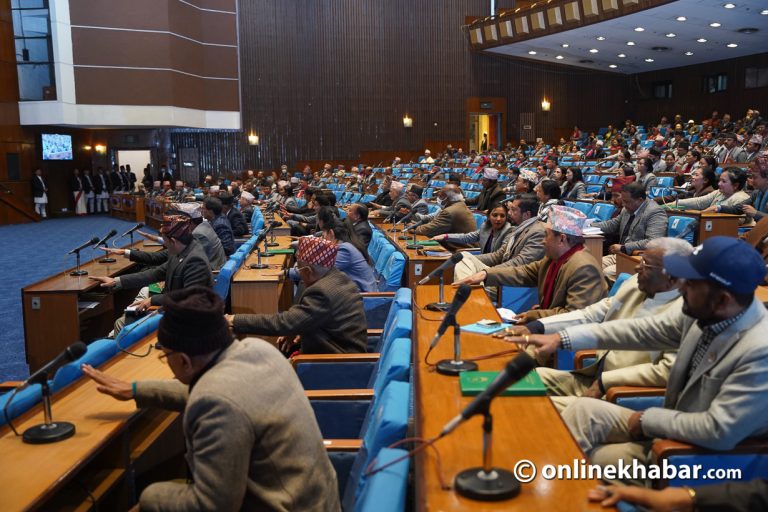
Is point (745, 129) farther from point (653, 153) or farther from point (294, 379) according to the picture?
point (294, 379)

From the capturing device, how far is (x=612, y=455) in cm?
237

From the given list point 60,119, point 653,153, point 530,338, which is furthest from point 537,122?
point 530,338

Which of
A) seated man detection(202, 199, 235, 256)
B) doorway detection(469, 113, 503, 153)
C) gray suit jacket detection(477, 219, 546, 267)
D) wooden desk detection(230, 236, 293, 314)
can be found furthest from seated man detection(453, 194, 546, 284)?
doorway detection(469, 113, 503, 153)

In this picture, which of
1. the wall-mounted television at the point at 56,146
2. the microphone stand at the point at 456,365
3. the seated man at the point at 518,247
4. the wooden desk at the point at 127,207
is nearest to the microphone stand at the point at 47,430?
the microphone stand at the point at 456,365

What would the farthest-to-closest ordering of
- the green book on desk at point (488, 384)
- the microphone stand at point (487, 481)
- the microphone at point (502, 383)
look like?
the green book on desk at point (488, 384) < the microphone stand at point (487, 481) < the microphone at point (502, 383)

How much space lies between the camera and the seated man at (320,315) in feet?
11.0

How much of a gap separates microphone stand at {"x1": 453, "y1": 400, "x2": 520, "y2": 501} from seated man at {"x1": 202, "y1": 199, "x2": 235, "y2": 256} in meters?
5.88

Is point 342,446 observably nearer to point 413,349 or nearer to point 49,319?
point 413,349

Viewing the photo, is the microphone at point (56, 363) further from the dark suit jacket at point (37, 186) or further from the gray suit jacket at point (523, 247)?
the dark suit jacket at point (37, 186)

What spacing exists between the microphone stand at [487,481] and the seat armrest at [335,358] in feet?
5.48

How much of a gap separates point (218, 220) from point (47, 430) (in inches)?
210

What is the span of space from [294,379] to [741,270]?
4.44ft

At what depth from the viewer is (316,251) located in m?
3.39

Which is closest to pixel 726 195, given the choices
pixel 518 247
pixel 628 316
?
pixel 518 247
